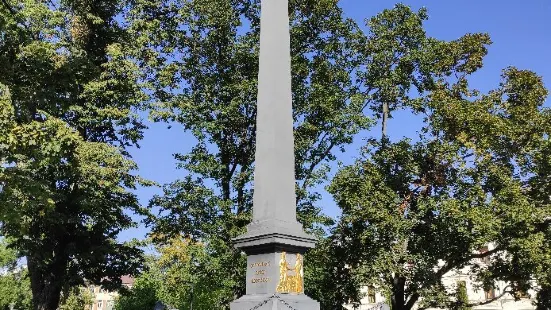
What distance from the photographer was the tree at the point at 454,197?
17.0 metres

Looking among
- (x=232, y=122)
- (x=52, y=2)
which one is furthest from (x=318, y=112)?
(x=52, y=2)

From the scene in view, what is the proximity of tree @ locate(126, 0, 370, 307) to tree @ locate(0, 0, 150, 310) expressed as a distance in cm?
137

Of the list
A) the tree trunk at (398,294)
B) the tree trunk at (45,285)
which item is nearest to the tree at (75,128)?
the tree trunk at (45,285)

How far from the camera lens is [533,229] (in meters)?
16.6

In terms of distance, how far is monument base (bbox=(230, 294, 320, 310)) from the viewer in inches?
300

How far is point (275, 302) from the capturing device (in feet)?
24.9

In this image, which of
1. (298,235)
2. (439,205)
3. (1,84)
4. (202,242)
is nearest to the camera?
(298,235)

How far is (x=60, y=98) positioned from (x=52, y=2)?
548 cm

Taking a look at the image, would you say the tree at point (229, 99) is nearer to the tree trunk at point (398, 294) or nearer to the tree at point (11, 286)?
the tree trunk at point (398, 294)

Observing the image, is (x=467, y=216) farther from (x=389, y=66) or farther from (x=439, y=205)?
(x=389, y=66)

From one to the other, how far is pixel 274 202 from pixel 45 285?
12881 millimetres

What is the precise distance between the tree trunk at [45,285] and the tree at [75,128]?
35 mm

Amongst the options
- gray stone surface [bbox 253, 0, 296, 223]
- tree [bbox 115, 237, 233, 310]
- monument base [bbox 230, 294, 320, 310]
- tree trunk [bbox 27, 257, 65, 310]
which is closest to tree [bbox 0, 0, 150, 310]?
tree trunk [bbox 27, 257, 65, 310]

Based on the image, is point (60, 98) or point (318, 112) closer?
point (60, 98)
